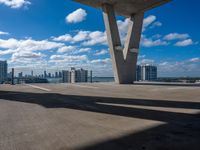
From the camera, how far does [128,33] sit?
25062 mm

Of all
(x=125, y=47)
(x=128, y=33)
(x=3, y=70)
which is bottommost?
(x=3, y=70)

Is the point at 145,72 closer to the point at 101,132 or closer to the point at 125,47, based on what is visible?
the point at 125,47

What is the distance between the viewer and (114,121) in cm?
555

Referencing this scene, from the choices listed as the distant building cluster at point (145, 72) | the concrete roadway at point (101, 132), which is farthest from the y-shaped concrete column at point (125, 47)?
the distant building cluster at point (145, 72)

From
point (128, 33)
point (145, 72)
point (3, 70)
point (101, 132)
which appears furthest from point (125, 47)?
point (3, 70)

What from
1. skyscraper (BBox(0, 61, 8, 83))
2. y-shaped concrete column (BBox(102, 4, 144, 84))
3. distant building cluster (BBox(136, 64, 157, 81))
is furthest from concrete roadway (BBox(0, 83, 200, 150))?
skyscraper (BBox(0, 61, 8, 83))

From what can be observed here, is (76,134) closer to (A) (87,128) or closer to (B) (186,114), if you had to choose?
(A) (87,128)

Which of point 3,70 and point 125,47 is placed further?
point 3,70

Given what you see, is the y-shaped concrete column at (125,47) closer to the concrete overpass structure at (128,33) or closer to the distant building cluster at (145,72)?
the concrete overpass structure at (128,33)

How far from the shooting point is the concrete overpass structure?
2328 cm

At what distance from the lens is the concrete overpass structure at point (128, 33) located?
76.4 ft

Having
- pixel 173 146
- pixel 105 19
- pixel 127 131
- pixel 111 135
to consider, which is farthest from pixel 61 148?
pixel 105 19

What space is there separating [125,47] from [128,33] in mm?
1799

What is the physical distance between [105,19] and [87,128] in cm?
2049
